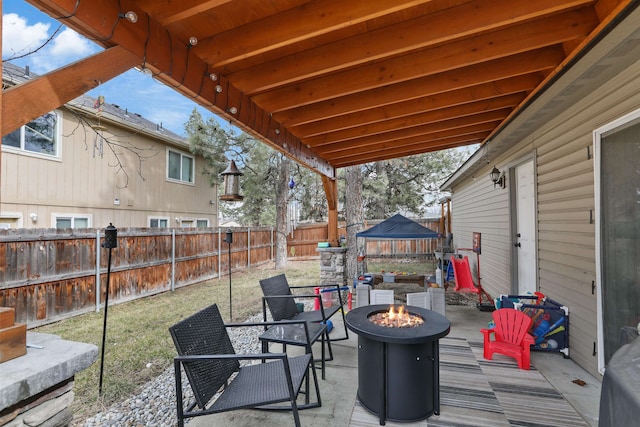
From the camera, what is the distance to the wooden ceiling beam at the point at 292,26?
83.8 inches

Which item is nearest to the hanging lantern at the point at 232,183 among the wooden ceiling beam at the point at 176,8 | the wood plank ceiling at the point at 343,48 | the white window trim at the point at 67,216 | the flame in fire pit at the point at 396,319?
the wood plank ceiling at the point at 343,48

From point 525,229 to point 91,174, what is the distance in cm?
917

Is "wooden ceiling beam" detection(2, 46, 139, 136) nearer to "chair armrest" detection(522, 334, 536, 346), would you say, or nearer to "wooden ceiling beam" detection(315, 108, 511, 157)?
"wooden ceiling beam" detection(315, 108, 511, 157)

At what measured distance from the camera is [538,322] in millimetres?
3395

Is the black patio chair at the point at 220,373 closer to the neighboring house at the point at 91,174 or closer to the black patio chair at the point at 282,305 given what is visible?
the black patio chair at the point at 282,305

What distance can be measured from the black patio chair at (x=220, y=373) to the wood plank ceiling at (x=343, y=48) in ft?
6.14

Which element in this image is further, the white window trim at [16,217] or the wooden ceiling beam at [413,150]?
the white window trim at [16,217]

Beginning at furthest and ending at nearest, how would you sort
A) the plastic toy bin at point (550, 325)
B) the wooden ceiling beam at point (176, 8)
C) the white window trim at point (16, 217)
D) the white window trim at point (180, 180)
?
1. the white window trim at point (180, 180)
2. the white window trim at point (16, 217)
3. the plastic toy bin at point (550, 325)
4. the wooden ceiling beam at point (176, 8)

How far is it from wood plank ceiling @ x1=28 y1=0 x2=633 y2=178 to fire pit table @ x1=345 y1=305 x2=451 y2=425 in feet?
7.28

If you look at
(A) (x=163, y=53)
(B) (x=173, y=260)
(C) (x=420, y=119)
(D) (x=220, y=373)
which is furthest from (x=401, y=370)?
(B) (x=173, y=260)

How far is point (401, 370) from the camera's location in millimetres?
2168

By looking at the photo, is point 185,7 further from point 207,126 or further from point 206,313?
point 207,126

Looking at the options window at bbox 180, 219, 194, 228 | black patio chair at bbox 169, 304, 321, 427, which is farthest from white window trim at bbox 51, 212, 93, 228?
black patio chair at bbox 169, 304, 321, 427

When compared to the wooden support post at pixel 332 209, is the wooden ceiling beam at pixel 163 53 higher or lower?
higher
